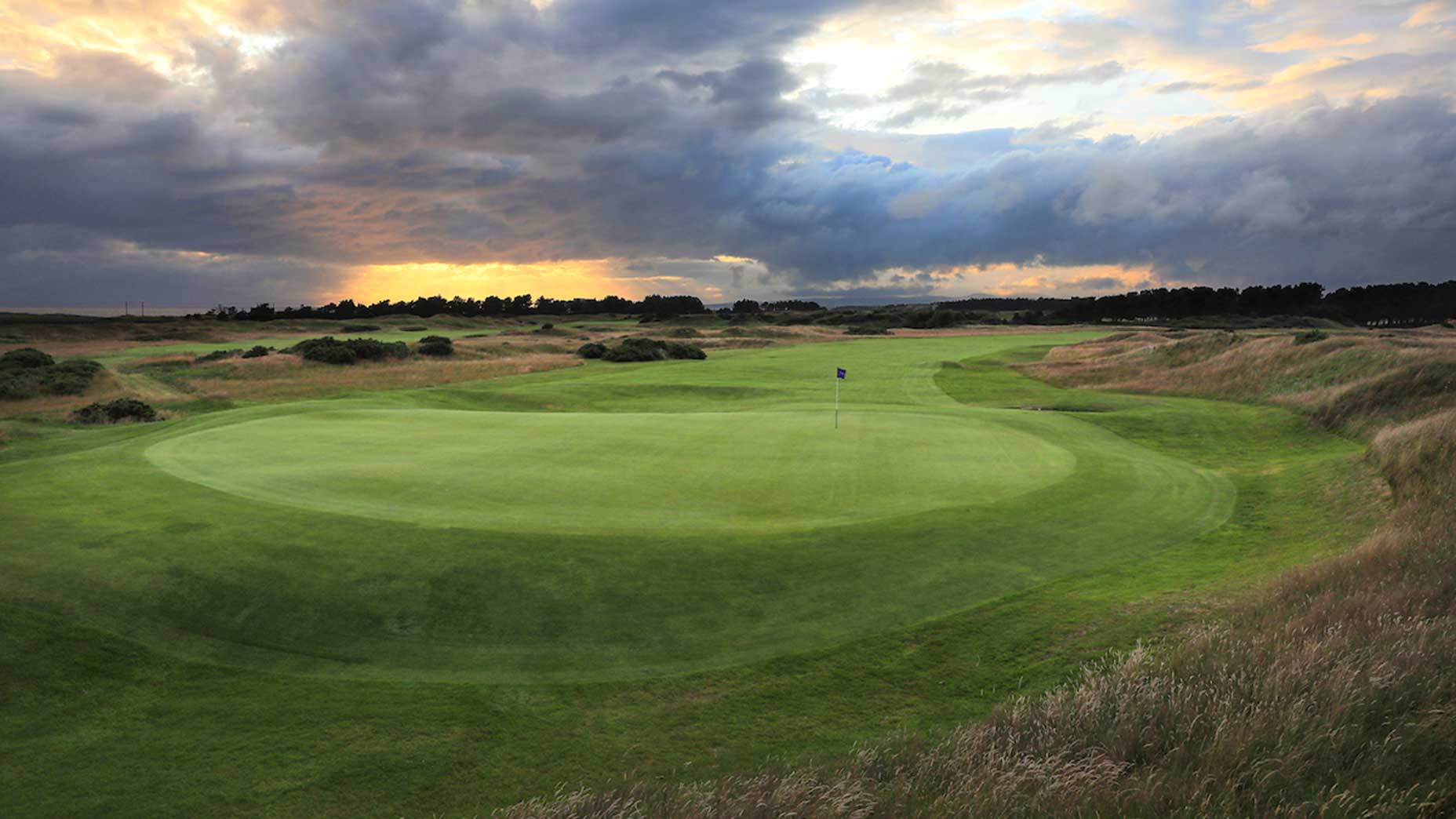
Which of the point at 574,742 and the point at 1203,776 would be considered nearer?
the point at 1203,776

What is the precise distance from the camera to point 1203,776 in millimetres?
4270

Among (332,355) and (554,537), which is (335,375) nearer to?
(332,355)

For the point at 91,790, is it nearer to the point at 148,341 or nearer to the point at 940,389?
the point at 940,389

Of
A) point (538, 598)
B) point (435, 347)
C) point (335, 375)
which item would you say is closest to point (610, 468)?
point (538, 598)

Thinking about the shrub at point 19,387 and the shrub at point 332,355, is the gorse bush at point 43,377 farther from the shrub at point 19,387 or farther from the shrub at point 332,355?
the shrub at point 332,355

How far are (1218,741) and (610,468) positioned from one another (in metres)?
10.2

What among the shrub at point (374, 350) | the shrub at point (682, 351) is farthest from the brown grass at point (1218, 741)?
the shrub at point (682, 351)

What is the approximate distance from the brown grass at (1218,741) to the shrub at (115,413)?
33.0 meters

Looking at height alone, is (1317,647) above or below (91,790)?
above

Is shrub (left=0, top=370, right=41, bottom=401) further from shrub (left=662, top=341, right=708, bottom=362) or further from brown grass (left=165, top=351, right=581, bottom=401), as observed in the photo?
shrub (left=662, top=341, right=708, bottom=362)

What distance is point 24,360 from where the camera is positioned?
41875 mm

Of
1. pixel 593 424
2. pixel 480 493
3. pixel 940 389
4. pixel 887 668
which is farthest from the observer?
pixel 940 389

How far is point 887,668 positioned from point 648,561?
303cm

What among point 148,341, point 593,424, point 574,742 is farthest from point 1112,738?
point 148,341
